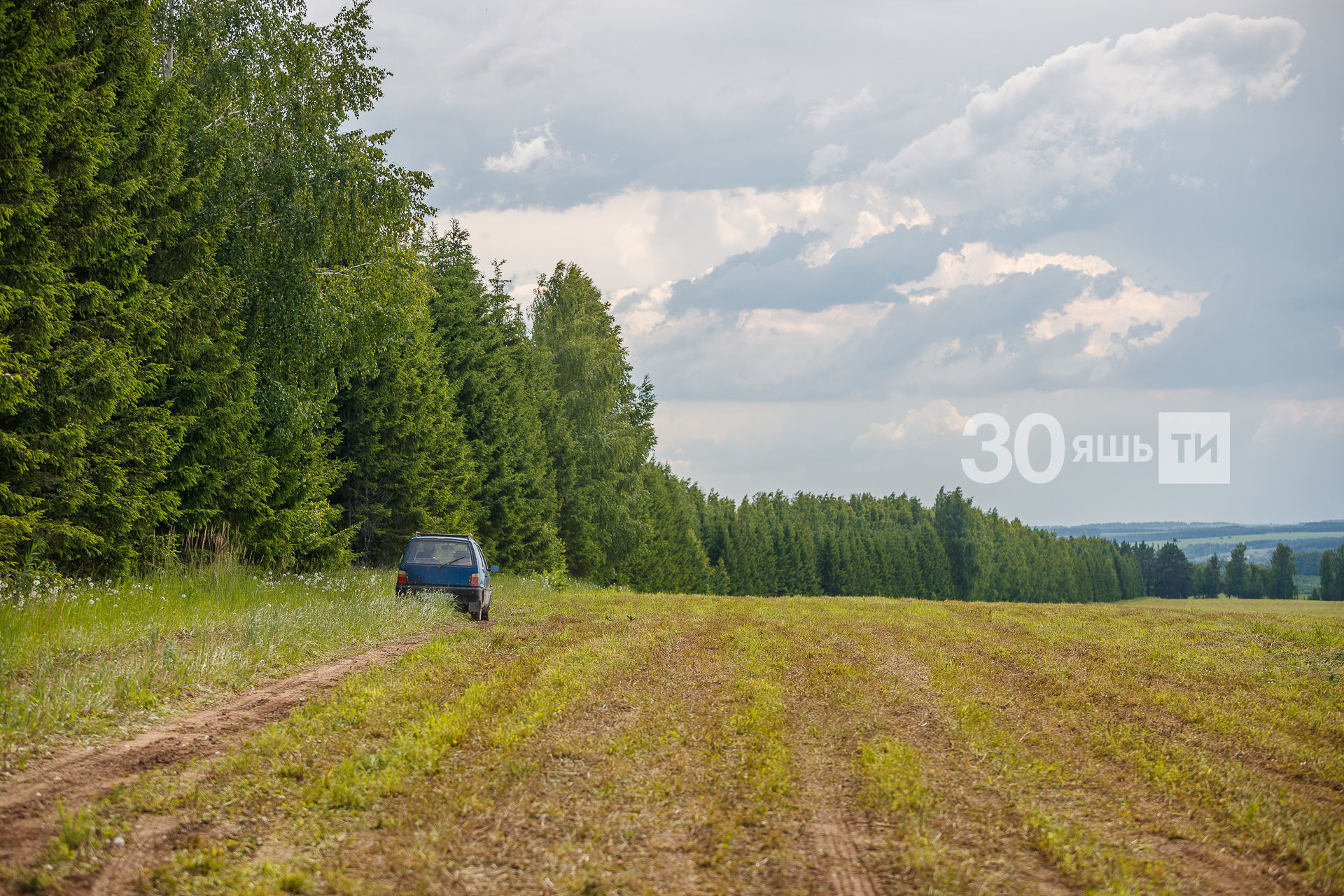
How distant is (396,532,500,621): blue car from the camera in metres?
17.0

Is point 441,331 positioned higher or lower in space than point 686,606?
higher

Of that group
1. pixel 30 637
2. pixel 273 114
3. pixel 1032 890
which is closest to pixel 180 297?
pixel 273 114

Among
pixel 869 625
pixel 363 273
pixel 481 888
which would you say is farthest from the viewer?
pixel 363 273

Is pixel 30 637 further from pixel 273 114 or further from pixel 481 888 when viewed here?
pixel 273 114

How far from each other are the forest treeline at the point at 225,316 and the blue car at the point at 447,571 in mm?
3213

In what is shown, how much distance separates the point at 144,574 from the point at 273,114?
426 inches

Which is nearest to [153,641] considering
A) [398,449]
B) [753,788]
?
[753,788]

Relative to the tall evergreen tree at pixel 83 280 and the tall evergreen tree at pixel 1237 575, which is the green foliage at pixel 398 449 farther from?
the tall evergreen tree at pixel 1237 575

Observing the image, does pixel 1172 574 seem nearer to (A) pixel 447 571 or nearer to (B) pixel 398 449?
(B) pixel 398 449

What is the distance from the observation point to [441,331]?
31156mm

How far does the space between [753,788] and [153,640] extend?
23.5 feet

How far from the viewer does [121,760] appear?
6.14m

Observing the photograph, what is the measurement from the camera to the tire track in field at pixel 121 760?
15.7 ft

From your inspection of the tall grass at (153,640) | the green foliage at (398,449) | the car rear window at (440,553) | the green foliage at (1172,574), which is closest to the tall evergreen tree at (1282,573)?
the green foliage at (1172,574)
